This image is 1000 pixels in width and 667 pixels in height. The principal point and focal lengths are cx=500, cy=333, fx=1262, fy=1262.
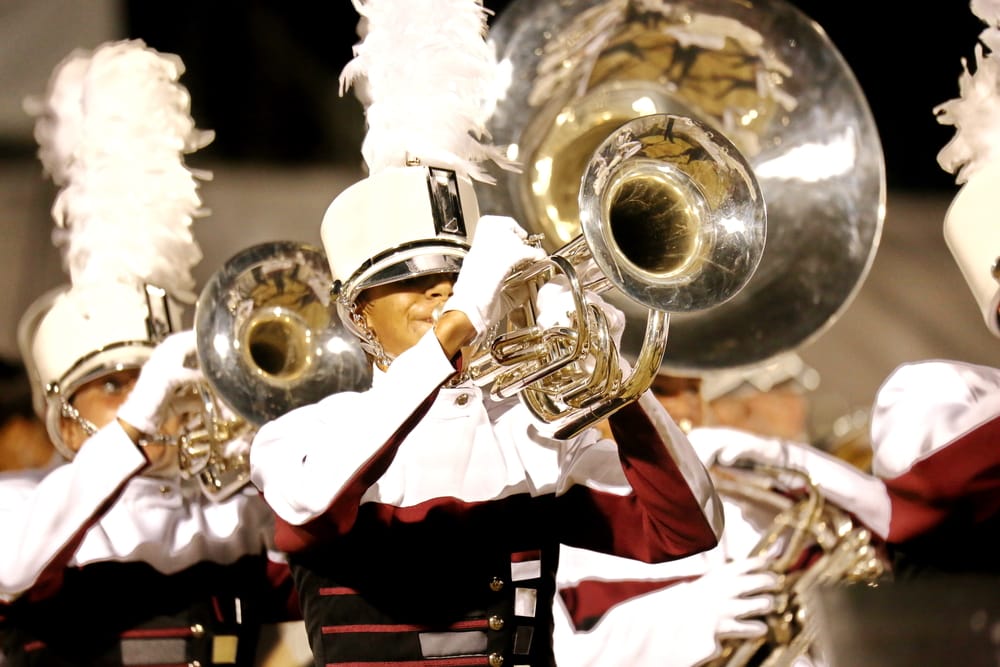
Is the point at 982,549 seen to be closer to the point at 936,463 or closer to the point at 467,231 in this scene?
the point at 936,463

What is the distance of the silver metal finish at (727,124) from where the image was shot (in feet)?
10.2

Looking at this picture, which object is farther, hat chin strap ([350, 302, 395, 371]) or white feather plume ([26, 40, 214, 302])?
white feather plume ([26, 40, 214, 302])

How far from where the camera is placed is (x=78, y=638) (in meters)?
3.02

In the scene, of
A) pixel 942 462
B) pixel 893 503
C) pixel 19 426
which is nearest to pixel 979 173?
pixel 942 462

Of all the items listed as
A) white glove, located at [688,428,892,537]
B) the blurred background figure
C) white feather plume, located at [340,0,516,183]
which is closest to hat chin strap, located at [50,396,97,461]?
white feather plume, located at [340,0,516,183]

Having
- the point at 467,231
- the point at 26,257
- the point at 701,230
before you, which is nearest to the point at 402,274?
the point at 467,231

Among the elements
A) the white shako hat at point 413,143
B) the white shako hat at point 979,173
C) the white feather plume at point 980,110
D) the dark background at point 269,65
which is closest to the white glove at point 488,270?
the white shako hat at point 413,143

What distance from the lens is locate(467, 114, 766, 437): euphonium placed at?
2178 mm

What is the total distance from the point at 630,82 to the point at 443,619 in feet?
5.04

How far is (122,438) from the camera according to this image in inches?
110

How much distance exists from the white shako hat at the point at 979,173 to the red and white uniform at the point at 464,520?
0.81 m

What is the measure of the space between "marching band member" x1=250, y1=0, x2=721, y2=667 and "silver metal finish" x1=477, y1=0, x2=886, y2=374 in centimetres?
51

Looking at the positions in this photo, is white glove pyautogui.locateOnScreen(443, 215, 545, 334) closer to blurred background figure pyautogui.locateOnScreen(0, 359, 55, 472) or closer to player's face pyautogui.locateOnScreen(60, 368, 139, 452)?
player's face pyautogui.locateOnScreen(60, 368, 139, 452)

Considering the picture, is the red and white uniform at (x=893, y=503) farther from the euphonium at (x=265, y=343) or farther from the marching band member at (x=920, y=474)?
the euphonium at (x=265, y=343)
